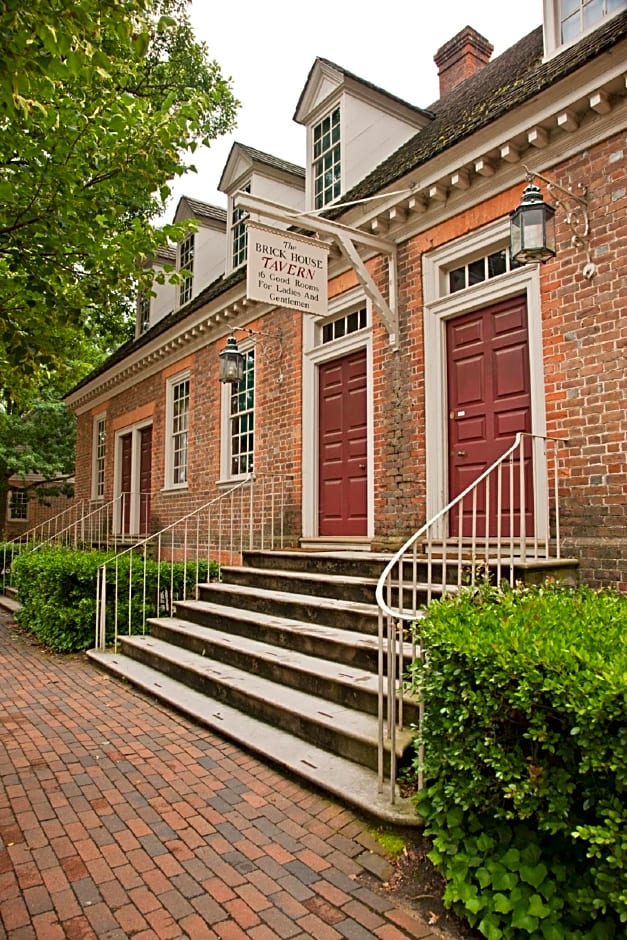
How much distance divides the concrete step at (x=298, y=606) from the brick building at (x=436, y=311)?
1341 mm

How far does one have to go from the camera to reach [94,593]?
26.2 ft

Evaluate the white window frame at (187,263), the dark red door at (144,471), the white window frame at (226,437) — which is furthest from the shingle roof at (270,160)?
the dark red door at (144,471)

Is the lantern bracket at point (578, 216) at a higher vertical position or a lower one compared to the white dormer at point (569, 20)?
lower

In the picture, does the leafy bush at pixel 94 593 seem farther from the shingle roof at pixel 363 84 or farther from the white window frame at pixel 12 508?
the white window frame at pixel 12 508

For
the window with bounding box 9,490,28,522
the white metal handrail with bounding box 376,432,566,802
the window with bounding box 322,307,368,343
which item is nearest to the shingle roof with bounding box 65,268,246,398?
the window with bounding box 322,307,368,343

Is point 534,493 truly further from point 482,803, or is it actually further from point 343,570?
point 482,803

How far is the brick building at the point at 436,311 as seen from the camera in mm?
5223

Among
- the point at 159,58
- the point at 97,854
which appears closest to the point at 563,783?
the point at 97,854

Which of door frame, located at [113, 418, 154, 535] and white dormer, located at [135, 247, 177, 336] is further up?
white dormer, located at [135, 247, 177, 336]

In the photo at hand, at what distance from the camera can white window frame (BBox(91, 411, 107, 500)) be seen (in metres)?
17.1

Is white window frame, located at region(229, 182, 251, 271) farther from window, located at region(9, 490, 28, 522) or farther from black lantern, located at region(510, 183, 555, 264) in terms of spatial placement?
window, located at region(9, 490, 28, 522)

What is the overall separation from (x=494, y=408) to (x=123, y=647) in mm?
4753

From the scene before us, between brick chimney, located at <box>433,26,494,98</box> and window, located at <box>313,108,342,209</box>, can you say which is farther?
brick chimney, located at <box>433,26,494,98</box>

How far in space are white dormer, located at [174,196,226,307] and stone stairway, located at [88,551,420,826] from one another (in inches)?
278
